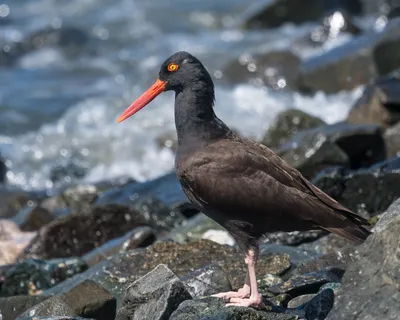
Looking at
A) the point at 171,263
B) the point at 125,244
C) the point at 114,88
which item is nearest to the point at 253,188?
the point at 171,263

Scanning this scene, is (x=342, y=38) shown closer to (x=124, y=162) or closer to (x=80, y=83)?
(x=80, y=83)

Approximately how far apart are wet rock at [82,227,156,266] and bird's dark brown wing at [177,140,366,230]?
2.01 metres

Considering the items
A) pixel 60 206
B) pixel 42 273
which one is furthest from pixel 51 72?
pixel 42 273

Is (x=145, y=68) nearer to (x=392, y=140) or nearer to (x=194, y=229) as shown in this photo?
(x=392, y=140)

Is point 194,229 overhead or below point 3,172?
overhead

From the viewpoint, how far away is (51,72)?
1892cm

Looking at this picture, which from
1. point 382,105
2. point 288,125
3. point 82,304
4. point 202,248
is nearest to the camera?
point 82,304

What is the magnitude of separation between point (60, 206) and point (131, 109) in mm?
4556

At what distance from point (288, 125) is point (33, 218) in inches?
135

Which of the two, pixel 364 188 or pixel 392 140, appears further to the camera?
pixel 392 140

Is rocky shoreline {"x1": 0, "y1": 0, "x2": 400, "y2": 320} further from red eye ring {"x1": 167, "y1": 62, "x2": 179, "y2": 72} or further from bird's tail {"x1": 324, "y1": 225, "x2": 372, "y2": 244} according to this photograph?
red eye ring {"x1": 167, "y1": 62, "x2": 179, "y2": 72}

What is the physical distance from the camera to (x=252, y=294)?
5.46m

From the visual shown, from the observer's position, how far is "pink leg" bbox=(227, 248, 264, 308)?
539 cm

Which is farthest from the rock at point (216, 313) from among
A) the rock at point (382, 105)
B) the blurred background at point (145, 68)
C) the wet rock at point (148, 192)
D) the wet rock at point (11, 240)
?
the blurred background at point (145, 68)
